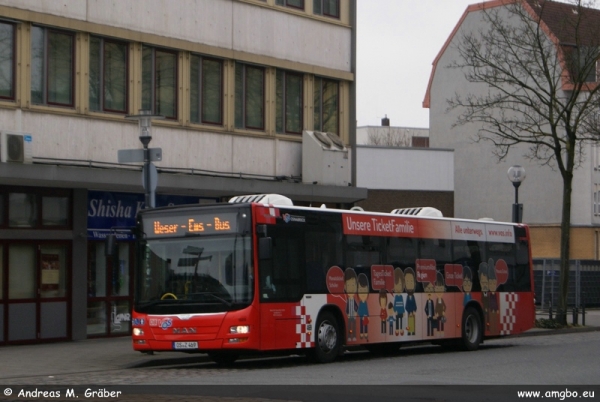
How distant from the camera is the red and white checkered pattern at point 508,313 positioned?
2559 cm

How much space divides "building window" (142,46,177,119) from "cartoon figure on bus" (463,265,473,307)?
8.09 m

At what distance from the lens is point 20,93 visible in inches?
928

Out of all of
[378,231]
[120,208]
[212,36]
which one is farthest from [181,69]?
[378,231]

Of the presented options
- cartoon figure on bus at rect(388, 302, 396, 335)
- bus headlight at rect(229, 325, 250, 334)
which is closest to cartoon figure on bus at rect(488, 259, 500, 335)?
cartoon figure on bus at rect(388, 302, 396, 335)

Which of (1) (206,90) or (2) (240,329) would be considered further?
(1) (206,90)

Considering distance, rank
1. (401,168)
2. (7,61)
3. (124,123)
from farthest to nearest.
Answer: (401,168), (124,123), (7,61)

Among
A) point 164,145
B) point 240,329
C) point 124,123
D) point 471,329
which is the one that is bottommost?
point 471,329

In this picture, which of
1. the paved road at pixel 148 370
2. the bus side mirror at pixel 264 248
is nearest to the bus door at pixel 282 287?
the bus side mirror at pixel 264 248

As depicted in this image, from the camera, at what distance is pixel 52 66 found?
80.2 feet

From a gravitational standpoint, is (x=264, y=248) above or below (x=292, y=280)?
above

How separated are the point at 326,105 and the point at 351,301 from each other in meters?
11.7

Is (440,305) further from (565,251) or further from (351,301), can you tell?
(565,251)

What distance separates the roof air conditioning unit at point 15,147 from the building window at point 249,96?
732cm

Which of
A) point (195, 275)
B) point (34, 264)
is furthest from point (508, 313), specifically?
point (34, 264)
